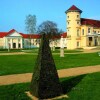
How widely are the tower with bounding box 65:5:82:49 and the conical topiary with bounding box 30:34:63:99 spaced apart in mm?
65718

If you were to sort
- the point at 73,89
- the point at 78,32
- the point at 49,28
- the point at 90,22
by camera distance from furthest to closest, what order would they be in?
1. the point at 90,22
2. the point at 78,32
3. the point at 49,28
4. the point at 73,89

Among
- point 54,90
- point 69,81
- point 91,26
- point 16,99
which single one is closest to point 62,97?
point 54,90

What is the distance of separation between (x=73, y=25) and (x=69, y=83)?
6458 centimetres

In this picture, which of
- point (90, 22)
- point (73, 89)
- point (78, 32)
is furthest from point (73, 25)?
point (73, 89)

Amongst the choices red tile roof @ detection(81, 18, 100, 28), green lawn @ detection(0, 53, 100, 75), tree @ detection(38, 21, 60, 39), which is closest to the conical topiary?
green lawn @ detection(0, 53, 100, 75)

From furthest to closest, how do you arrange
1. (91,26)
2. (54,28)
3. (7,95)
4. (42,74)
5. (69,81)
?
(91,26) < (54,28) < (69,81) < (7,95) < (42,74)

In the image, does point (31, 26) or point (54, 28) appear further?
point (31, 26)

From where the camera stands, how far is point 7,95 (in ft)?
28.8

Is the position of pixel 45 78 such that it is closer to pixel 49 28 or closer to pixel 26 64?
pixel 26 64

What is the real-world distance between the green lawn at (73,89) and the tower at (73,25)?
207 ft

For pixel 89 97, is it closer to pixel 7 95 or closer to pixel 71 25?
pixel 7 95

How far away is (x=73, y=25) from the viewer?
243ft

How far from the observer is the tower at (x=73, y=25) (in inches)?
2896

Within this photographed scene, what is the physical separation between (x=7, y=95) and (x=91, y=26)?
6908 centimetres
